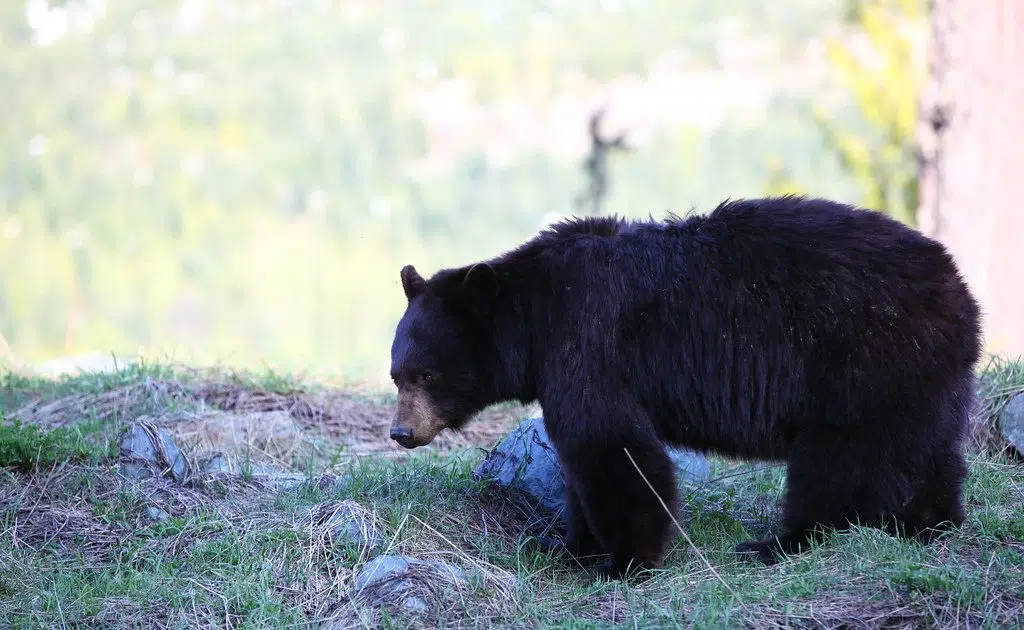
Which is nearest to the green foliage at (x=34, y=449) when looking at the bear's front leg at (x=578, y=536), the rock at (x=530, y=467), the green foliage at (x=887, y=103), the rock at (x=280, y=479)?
the rock at (x=280, y=479)

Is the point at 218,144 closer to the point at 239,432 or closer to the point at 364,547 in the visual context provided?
the point at 239,432

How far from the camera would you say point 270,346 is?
15.3m

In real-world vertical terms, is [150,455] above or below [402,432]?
below

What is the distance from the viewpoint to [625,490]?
465 centimetres

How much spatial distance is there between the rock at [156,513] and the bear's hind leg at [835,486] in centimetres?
273

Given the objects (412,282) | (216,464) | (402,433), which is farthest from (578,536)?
(216,464)

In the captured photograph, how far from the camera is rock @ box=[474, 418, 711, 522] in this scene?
5.49 metres

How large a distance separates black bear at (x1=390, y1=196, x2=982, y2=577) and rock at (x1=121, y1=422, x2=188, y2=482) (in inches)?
69.1

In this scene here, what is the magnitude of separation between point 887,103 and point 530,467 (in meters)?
11.9

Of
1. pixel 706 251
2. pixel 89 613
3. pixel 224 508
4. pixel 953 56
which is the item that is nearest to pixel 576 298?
pixel 706 251

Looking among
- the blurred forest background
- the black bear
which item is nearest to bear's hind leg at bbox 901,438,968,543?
the black bear

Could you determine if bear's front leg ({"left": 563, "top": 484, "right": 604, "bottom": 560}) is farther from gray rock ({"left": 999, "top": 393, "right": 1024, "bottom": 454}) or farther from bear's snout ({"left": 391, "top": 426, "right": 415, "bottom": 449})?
gray rock ({"left": 999, "top": 393, "right": 1024, "bottom": 454})

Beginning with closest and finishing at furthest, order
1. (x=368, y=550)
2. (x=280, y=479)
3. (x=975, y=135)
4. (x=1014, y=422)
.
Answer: (x=368, y=550) < (x=280, y=479) < (x=1014, y=422) < (x=975, y=135)

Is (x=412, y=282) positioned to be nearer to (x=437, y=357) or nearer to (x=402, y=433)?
(x=437, y=357)
